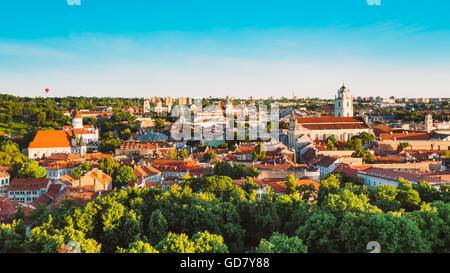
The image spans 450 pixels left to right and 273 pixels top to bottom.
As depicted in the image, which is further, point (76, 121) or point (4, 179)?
point (76, 121)

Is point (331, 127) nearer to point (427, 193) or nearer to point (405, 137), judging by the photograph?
point (405, 137)

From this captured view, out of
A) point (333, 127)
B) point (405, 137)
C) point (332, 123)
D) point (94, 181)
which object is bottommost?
point (94, 181)

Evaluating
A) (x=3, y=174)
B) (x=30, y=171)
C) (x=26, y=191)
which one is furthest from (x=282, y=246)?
(x=3, y=174)

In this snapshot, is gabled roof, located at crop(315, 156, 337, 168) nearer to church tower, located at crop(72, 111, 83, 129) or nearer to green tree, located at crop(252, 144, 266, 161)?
green tree, located at crop(252, 144, 266, 161)

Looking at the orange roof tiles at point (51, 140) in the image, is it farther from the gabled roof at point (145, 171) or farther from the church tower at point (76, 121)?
the gabled roof at point (145, 171)

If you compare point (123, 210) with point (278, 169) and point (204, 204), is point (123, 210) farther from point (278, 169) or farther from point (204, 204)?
point (278, 169)

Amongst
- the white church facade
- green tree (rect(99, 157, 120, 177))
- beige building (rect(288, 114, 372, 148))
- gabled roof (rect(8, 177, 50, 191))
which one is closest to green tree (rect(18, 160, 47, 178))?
gabled roof (rect(8, 177, 50, 191))

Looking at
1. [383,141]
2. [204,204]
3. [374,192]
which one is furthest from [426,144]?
[204,204]
